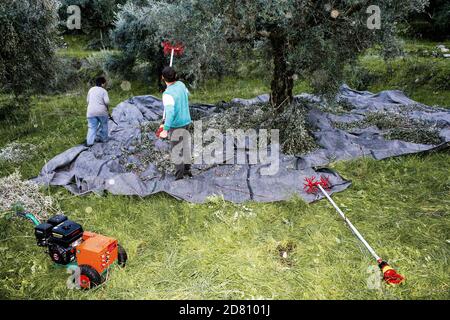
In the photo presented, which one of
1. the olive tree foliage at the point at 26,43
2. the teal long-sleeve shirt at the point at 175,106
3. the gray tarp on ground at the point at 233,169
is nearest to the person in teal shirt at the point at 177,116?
the teal long-sleeve shirt at the point at 175,106

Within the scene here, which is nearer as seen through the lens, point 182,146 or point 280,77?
point 182,146

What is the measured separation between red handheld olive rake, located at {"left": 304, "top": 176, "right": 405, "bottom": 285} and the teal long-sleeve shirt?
2552 millimetres

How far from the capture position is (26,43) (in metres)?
10.5

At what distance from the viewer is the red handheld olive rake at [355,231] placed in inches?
174

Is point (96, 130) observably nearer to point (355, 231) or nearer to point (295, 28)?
point (295, 28)

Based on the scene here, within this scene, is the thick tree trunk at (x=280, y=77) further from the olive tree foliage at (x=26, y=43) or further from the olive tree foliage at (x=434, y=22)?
the olive tree foliage at (x=434, y=22)

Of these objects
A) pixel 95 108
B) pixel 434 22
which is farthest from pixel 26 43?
pixel 434 22

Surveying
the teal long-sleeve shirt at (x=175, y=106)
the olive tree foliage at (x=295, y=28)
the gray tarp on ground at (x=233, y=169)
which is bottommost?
the gray tarp on ground at (x=233, y=169)

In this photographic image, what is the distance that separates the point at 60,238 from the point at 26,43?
8.10m

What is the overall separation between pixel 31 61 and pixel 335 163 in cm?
907

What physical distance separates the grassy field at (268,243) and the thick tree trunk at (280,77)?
8.84 feet

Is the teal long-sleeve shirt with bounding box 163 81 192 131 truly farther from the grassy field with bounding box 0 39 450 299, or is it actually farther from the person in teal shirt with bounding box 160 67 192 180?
the grassy field with bounding box 0 39 450 299

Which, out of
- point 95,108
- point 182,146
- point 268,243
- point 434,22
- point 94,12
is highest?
point 94,12

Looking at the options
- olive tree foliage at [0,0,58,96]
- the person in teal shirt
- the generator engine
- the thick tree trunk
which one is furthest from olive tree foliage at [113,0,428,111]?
the generator engine
